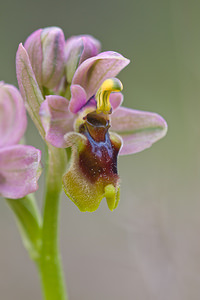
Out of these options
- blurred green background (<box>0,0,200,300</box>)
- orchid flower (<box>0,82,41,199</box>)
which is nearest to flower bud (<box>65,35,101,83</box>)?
orchid flower (<box>0,82,41,199</box>)

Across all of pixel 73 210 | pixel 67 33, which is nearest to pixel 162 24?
pixel 67 33

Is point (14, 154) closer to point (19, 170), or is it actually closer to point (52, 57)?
point (19, 170)

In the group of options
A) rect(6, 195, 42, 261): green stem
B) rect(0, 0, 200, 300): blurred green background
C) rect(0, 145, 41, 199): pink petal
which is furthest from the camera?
rect(0, 0, 200, 300): blurred green background

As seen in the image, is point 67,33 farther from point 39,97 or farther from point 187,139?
point 39,97

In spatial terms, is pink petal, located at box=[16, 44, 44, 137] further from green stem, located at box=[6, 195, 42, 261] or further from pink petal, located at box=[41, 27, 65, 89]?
green stem, located at box=[6, 195, 42, 261]

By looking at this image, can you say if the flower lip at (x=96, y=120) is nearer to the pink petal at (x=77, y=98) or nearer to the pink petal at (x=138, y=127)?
the pink petal at (x=77, y=98)

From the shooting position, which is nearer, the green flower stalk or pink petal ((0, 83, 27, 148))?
the green flower stalk
